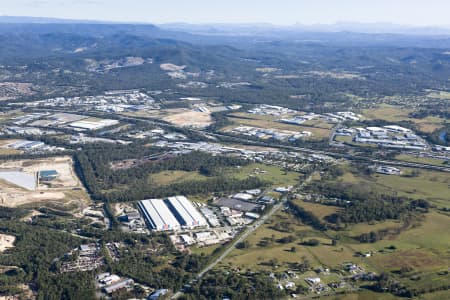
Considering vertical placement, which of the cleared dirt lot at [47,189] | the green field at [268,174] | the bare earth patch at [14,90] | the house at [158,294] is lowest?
the bare earth patch at [14,90]

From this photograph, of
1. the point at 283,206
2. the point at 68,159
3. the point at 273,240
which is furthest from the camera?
the point at 68,159

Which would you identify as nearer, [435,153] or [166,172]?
[166,172]

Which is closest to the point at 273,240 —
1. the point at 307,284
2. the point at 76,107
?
the point at 307,284

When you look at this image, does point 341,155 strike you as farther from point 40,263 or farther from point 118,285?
point 40,263

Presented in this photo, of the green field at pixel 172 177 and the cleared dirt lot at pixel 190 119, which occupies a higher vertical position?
the green field at pixel 172 177

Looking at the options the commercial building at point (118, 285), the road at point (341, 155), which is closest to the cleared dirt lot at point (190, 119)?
the road at point (341, 155)

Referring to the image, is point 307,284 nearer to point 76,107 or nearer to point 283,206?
point 283,206

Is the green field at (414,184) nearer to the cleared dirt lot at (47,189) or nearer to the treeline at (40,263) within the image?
the cleared dirt lot at (47,189)

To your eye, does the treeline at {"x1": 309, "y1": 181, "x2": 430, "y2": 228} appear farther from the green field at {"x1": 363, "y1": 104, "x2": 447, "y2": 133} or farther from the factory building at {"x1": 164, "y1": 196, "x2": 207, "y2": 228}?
the green field at {"x1": 363, "y1": 104, "x2": 447, "y2": 133}
